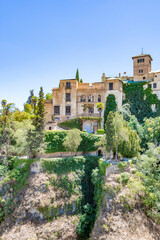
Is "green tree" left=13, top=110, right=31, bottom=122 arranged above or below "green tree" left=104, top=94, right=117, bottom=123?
below

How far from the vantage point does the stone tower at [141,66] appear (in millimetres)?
44491

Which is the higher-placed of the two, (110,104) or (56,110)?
(110,104)

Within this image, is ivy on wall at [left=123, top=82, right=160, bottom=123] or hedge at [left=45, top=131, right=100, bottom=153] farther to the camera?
ivy on wall at [left=123, top=82, right=160, bottom=123]

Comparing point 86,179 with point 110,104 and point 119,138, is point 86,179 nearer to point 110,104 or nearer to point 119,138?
point 119,138

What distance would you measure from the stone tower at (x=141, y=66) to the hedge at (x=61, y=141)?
69.0ft

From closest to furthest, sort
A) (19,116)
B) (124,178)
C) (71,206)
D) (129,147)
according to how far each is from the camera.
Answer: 1. (124,178)
2. (71,206)
3. (129,147)
4. (19,116)

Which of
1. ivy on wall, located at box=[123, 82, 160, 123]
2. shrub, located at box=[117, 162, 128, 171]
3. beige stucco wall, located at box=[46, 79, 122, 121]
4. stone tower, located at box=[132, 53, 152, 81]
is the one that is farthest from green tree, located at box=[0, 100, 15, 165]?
stone tower, located at box=[132, 53, 152, 81]

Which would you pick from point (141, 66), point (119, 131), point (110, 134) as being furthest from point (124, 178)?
point (141, 66)

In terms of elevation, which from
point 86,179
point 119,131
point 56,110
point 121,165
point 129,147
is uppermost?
point 56,110

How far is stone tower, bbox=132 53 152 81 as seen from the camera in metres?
44.5

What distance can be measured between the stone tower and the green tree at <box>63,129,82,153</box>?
23024 millimetres

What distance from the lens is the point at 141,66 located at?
45.4 metres

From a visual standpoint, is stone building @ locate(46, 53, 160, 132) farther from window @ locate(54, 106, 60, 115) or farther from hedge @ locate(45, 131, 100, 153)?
hedge @ locate(45, 131, 100, 153)

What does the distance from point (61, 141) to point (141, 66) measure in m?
26.9
